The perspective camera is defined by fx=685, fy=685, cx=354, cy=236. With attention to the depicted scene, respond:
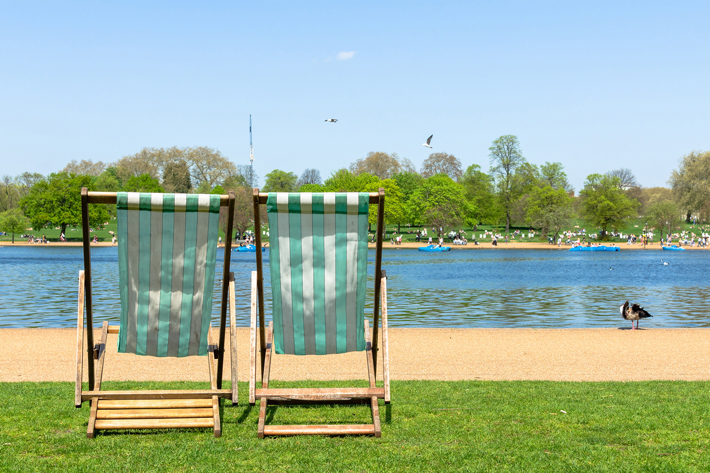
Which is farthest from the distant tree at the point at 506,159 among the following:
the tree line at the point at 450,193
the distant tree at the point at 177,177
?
the distant tree at the point at 177,177

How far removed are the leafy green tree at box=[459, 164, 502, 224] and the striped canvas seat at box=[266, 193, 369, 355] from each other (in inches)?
3240

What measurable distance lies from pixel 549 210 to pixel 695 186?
70.8ft

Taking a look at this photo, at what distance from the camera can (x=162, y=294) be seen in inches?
191

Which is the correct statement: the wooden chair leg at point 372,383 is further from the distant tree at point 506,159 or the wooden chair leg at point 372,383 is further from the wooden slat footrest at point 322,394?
the distant tree at point 506,159

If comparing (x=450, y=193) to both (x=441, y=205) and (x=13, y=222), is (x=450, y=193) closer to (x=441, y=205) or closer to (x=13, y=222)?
(x=441, y=205)

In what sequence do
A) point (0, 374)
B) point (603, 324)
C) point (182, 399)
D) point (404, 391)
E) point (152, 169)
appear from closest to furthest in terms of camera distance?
point (182, 399), point (404, 391), point (0, 374), point (603, 324), point (152, 169)

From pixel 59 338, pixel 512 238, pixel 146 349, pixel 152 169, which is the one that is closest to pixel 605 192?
pixel 512 238

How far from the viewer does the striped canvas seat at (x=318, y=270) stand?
15.4ft

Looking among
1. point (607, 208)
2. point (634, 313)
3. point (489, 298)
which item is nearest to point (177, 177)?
point (607, 208)

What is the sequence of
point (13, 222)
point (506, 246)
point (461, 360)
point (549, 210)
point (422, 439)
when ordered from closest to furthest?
point (422, 439) → point (461, 360) → point (506, 246) → point (549, 210) → point (13, 222)

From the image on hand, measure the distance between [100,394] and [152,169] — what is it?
105076mm

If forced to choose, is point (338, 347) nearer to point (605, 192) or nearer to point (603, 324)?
point (603, 324)

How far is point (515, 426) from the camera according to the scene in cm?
497

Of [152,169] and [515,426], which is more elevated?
[152,169]
